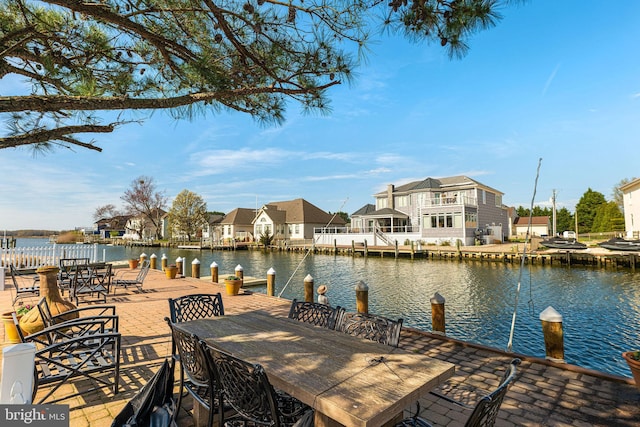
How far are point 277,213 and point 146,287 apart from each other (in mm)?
34735

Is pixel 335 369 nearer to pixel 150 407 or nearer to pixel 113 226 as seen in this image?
pixel 150 407

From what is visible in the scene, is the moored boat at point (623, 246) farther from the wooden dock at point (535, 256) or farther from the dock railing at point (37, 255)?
the dock railing at point (37, 255)

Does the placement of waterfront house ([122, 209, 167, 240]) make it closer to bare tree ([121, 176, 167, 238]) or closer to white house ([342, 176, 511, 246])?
bare tree ([121, 176, 167, 238])

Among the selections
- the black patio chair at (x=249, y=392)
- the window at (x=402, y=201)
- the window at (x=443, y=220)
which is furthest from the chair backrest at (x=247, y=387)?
the window at (x=402, y=201)

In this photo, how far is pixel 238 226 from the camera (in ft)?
154

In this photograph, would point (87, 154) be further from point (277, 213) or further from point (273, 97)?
point (277, 213)

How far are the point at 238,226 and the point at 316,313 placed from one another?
A: 148ft

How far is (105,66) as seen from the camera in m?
3.92

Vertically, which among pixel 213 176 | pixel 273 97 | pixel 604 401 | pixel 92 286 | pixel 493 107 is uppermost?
pixel 213 176

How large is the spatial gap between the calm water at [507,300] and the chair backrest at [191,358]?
675 centimetres

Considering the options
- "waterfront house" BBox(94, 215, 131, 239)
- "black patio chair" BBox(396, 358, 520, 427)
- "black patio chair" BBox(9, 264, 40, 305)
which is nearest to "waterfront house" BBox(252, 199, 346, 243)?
"black patio chair" BBox(9, 264, 40, 305)

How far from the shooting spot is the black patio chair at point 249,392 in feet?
5.80

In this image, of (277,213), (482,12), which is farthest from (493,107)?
(277,213)

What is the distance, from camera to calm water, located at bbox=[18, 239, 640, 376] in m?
7.15
